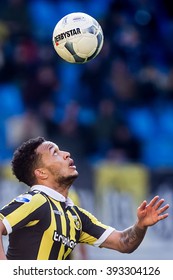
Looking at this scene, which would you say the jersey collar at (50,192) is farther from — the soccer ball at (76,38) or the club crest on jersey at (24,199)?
the soccer ball at (76,38)

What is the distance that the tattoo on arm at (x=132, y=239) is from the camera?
602 centimetres

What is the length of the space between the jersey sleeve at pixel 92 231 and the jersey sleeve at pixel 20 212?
0.52m

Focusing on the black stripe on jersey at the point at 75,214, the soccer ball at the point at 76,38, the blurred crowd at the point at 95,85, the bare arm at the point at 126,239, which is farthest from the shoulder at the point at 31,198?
the blurred crowd at the point at 95,85

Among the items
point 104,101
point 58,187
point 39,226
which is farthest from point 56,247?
point 104,101

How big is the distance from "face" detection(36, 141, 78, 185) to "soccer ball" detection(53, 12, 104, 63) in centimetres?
113

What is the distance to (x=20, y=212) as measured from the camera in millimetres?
5547

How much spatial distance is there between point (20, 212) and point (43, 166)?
573 millimetres

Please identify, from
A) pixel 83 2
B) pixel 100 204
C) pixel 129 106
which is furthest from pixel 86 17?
pixel 83 2

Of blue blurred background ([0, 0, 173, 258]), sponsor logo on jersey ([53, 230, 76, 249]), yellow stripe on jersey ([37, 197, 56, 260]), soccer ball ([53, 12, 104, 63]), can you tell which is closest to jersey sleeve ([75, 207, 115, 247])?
sponsor logo on jersey ([53, 230, 76, 249])

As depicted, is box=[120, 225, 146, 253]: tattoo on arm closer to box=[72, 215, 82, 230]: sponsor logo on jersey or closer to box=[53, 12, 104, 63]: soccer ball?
box=[72, 215, 82, 230]: sponsor logo on jersey

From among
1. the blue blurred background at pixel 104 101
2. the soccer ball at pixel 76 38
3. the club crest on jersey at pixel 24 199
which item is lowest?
the club crest on jersey at pixel 24 199

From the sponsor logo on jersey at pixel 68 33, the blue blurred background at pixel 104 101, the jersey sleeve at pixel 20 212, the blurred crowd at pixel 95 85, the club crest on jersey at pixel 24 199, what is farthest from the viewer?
the blurred crowd at pixel 95 85

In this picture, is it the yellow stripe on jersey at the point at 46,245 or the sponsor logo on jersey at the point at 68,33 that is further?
the sponsor logo on jersey at the point at 68,33

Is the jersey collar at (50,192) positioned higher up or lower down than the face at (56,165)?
lower down
